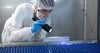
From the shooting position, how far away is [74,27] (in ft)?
6.74

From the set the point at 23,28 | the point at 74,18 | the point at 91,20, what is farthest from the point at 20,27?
the point at 91,20

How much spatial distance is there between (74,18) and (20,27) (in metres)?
0.74

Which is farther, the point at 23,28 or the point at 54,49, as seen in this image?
the point at 23,28

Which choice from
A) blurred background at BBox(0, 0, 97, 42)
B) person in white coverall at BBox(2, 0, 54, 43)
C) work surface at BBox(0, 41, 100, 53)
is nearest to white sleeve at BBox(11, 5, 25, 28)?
Answer: person in white coverall at BBox(2, 0, 54, 43)

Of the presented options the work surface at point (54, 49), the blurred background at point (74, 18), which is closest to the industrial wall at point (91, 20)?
the blurred background at point (74, 18)

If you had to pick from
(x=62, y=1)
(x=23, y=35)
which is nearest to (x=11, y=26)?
(x=23, y=35)

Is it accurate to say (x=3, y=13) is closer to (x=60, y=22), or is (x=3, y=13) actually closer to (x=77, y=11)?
(x=60, y=22)

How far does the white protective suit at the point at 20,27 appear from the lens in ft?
4.80

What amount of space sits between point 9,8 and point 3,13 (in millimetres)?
84

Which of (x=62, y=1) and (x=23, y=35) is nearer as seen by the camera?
(x=23, y=35)

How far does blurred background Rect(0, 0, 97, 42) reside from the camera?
1958mm

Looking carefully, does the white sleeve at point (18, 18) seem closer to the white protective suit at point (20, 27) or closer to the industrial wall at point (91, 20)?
the white protective suit at point (20, 27)

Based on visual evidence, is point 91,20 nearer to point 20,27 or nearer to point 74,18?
point 74,18

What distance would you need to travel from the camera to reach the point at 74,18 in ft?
6.68
